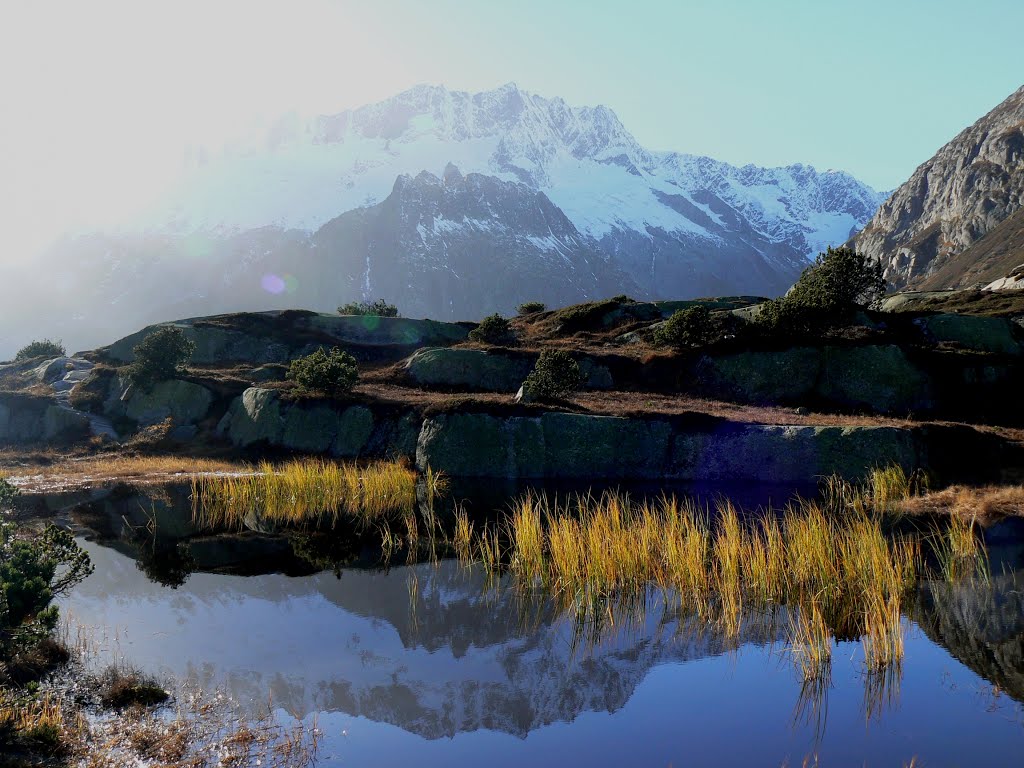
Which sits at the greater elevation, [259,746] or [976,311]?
[976,311]

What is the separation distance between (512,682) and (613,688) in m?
1.91

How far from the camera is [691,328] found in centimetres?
5016

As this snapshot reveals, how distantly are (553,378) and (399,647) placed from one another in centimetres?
2912

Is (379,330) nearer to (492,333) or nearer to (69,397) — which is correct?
(492,333)

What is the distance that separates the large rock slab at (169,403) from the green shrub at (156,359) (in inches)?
26.6

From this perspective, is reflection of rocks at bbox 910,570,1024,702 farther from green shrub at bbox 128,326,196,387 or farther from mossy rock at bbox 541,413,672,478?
green shrub at bbox 128,326,196,387

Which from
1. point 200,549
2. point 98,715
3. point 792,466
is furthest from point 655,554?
point 792,466

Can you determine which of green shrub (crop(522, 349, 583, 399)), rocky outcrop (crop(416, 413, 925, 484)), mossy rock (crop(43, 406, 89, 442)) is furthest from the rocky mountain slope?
mossy rock (crop(43, 406, 89, 442))

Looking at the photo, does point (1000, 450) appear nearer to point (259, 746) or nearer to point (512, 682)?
point (512, 682)

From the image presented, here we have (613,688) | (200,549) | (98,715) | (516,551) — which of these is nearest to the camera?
(98,715)

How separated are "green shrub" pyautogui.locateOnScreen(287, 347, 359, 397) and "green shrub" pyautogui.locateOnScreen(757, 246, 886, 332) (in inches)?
1214

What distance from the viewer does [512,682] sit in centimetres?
1240

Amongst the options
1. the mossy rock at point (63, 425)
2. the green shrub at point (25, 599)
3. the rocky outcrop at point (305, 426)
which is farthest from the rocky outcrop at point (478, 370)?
the green shrub at point (25, 599)

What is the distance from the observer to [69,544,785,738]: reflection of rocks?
38.4ft
